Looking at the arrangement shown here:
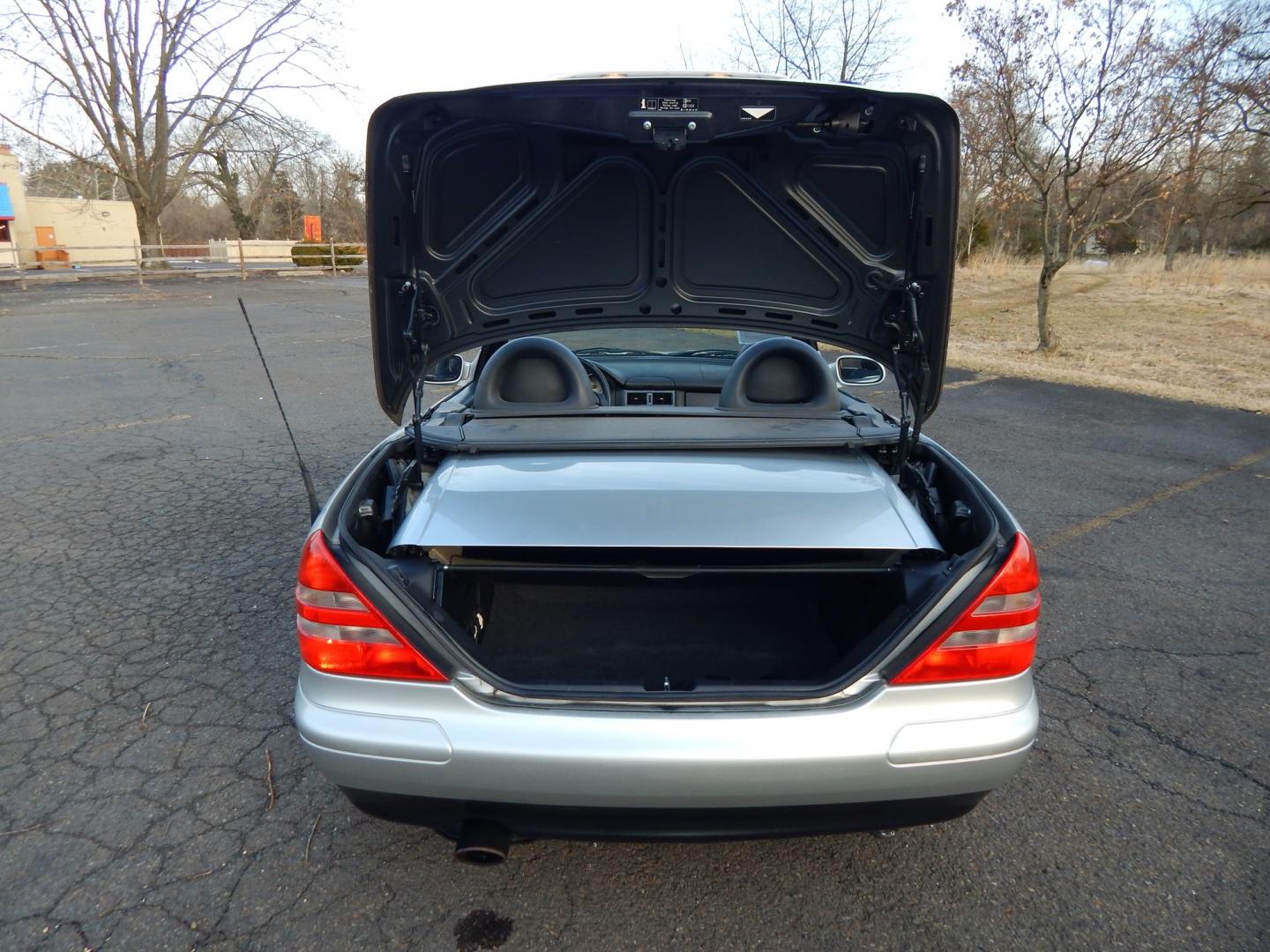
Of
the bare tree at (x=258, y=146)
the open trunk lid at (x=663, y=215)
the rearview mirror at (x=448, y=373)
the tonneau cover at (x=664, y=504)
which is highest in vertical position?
the bare tree at (x=258, y=146)

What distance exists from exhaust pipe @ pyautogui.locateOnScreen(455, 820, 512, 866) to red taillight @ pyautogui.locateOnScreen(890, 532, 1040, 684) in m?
0.94

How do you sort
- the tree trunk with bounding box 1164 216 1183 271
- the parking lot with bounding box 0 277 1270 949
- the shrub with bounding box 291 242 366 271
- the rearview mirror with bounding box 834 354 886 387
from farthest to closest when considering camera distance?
the shrub with bounding box 291 242 366 271 → the tree trunk with bounding box 1164 216 1183 271 → the rearview mirror with bounding box 834 354 886 387 → the parking lot with bounding box 0 277 1270 949

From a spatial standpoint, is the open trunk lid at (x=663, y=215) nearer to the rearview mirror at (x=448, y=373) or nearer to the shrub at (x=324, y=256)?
the rearview mirror at (x=448, y=373)

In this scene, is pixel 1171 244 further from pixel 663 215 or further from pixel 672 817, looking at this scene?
pixel 672 817

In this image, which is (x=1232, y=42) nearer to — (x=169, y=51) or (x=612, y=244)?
(x=612, y=244)

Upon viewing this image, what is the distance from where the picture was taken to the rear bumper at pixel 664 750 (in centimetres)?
173

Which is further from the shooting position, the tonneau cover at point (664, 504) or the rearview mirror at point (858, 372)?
the rearview mirror at point (858, 372)

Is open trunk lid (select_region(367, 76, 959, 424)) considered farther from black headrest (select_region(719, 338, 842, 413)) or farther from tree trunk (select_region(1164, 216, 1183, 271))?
tree trunk (select_region(1164, 216, 1183, 271))

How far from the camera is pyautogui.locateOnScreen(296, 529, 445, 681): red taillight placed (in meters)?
1.82

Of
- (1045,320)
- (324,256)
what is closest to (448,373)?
(1045,320)

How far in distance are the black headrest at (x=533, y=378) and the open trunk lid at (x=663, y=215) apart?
0.53 feet

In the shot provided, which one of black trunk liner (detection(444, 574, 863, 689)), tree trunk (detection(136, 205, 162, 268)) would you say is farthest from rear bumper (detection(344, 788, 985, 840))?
tree trunk (detection(136, 205, 162, 268))

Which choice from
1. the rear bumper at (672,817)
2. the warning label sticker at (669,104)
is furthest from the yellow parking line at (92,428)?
the rear bumper at (672,817)

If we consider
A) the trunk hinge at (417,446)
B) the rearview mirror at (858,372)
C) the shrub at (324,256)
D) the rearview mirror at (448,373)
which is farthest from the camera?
the shrub at (324,256)
